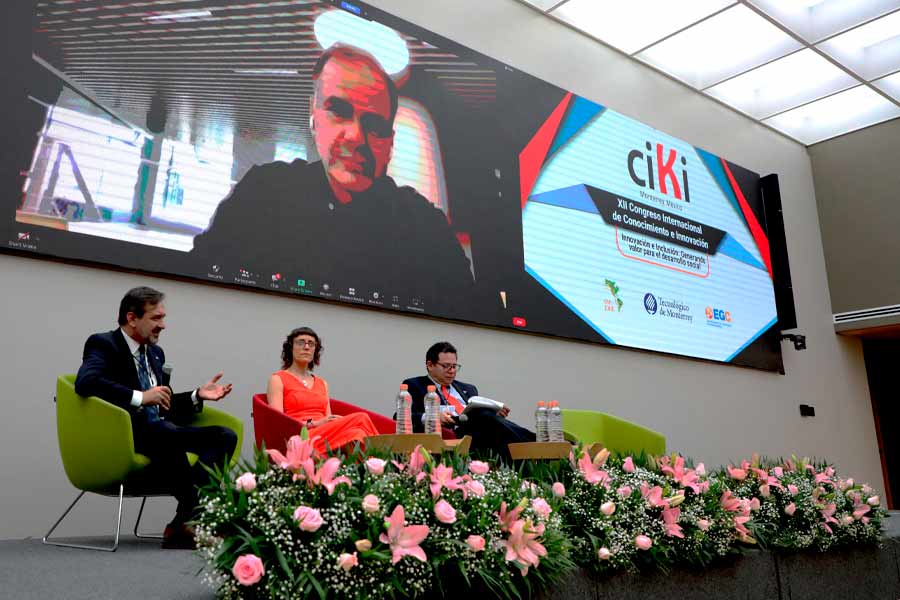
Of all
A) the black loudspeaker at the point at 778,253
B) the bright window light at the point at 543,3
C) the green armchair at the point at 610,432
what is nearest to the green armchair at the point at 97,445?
the green armchair at the point at 610,432

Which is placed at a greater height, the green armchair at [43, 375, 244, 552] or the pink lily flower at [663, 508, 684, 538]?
the green armchair at [43, 375, 244, 552]

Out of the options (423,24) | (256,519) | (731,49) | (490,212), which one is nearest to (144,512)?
(256,519)

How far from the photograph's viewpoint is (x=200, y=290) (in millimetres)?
3836

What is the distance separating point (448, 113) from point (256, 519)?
400 cm

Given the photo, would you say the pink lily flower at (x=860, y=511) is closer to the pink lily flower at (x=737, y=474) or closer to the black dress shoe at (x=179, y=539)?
the pink lily flower at (x=737, y=474)

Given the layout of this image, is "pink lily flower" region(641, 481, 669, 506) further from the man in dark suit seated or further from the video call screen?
the video call screen

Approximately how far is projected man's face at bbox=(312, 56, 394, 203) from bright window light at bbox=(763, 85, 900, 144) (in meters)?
4.99

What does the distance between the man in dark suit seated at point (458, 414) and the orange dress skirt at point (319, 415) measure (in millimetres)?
434

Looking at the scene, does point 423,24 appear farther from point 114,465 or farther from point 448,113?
point 114,465

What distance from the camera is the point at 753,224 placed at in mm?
7379

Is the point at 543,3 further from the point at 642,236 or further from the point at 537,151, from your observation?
the point at 642,236

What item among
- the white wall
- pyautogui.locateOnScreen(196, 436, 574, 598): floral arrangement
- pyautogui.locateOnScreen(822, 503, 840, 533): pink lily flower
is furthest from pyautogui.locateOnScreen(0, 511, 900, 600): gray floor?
the white wall

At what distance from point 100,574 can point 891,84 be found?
783 cm

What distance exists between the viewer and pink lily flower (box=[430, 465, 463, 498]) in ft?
5.34
